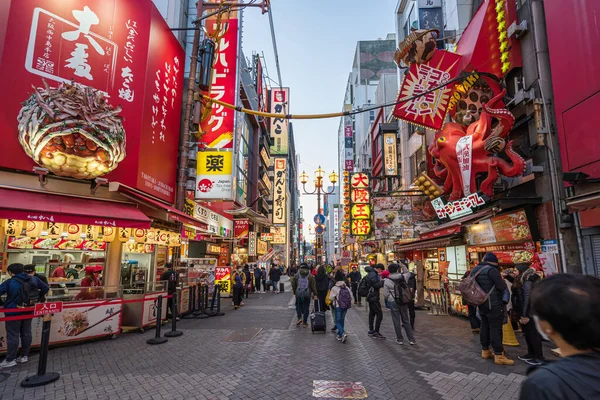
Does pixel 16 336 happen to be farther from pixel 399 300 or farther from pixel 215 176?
pixel 215 176

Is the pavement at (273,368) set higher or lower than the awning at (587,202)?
lower

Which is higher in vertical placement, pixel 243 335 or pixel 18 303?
pixel 18 303

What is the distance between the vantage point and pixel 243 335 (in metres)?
9.29

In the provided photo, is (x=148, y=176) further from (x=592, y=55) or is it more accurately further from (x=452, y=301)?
(x=592, y=55)

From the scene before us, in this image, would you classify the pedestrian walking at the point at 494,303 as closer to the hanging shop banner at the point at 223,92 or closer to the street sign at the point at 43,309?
the street sign at the point at 43,309

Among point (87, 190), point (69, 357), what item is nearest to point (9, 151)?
point (87, 190)

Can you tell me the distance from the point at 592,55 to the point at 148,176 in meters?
13.6

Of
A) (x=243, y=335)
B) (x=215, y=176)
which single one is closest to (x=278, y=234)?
(x=215, y=176)

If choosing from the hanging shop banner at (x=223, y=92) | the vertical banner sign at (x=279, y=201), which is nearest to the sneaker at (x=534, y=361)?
the hanging shop banner at (x=223, y=92)

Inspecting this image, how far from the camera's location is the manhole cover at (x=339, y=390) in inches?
201

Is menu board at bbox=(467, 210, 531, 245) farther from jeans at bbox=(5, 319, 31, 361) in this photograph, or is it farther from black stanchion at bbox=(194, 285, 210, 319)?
jeans at bbox=(5, 319, 31, 361)

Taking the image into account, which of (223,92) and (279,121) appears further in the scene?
(279,121)

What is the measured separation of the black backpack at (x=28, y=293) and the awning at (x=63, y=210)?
65.4 inches

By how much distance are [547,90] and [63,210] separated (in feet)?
45.4
